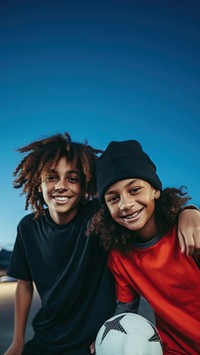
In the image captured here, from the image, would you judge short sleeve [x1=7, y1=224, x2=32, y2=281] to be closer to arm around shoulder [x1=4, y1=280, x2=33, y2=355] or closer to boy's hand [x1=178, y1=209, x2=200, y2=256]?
arm around shoulder [x1=4, y1=280, x2=33, y2=355]

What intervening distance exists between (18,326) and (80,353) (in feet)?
2.42

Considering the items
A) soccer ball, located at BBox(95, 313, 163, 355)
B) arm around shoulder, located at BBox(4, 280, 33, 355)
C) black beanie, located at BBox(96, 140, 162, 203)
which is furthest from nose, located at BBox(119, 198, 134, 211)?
arm around shoulder, located at BBox(4, 280, 33, 355)

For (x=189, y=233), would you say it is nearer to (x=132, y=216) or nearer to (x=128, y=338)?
(x=132, y=216)

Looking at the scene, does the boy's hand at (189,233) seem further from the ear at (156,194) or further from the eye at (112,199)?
the eye at (112,199)

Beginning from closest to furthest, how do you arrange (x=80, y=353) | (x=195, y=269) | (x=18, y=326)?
(x=195, y=269), (x=80, y=353), (x=18, y=326)

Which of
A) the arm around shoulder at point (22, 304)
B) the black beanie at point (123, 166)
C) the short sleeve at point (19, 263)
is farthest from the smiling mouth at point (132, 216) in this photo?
the arm around shoulder at point (22, 304)

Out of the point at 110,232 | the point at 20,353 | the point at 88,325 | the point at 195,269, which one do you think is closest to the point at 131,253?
the point at 110,232

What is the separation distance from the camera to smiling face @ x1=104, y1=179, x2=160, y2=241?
8.09 ft

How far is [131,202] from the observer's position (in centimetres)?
246

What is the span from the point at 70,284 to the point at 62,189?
0.76 metres

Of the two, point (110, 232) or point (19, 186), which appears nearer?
point (110, 232)

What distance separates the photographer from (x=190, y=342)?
262cm

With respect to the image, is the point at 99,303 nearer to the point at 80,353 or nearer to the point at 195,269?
the point at 80,353

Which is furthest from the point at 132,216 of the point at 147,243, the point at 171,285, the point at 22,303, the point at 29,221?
the point at 22,303
